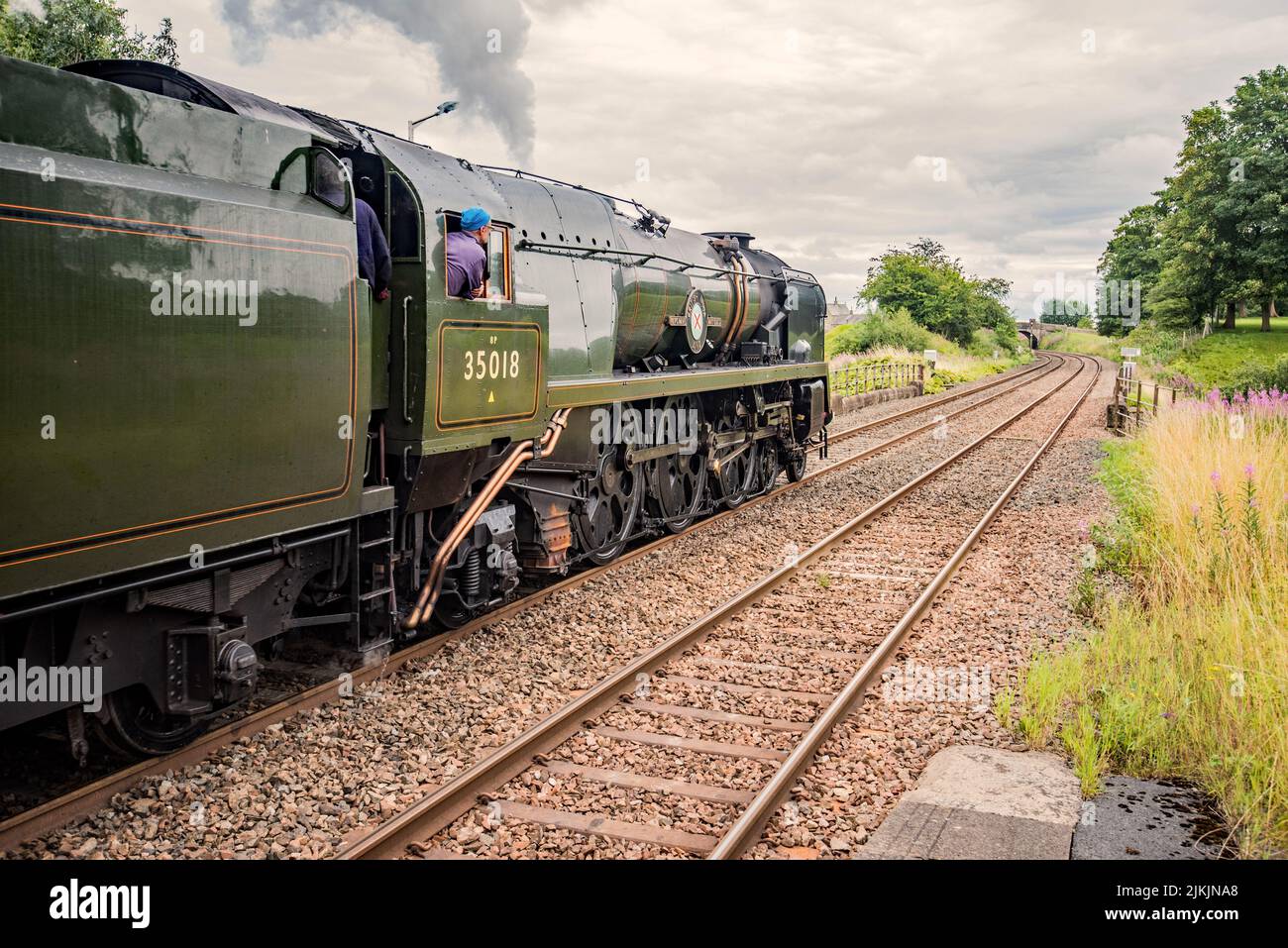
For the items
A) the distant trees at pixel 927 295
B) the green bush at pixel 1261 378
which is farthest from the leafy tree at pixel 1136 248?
the green bush at pixel 1261 378

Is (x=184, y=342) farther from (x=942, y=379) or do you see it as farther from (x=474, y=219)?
(x=942, y=379)

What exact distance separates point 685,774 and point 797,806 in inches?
25.1

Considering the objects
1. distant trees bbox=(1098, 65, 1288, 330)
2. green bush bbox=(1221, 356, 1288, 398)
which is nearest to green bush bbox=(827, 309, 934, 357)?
distant trees bbox=(1098, 65, 1288, 330)

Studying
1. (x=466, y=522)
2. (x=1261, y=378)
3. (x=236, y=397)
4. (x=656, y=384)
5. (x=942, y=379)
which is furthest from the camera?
(x=942, y=379)

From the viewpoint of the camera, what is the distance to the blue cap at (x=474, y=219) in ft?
21.1

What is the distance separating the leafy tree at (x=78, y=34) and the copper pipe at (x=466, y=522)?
70.3 ft

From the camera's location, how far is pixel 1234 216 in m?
40.7

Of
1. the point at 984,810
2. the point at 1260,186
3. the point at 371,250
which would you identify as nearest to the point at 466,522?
the point at 371,250

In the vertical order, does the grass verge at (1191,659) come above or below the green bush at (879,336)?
below

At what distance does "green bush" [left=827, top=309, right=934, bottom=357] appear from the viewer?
45719 millimetres

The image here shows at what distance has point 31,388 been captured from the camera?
3.61m

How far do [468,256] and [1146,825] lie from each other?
16.4ft

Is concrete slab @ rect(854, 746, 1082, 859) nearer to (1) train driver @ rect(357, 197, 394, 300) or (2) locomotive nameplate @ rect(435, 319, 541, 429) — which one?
(2) locomotive nameplate @ rect(435, 319, 541, 429)

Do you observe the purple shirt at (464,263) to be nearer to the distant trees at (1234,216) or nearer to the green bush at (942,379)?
the green bush at (942,379)
